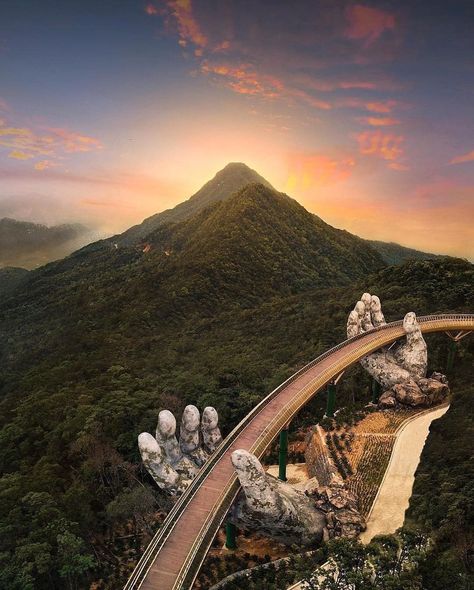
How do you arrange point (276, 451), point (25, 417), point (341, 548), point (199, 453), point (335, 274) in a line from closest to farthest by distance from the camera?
point (341, 548), point (199, 453), point (276, 451), point (25, 417), point (335, 274)

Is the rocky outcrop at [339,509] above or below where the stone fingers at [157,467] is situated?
below

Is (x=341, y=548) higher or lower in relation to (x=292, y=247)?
lower

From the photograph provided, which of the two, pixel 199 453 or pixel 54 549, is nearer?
pixel 54 549

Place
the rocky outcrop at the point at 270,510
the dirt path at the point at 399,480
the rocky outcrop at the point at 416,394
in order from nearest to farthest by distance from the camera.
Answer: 1. the rocky outcrop at the point at 270,510
2. the dirt path at the point at 399,480
3. the rocky outcrop at the point at 416,394

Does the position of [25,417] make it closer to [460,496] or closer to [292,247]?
[460,496]

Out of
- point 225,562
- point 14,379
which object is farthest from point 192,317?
point 225,562

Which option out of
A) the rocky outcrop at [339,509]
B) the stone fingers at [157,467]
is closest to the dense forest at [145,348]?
the stone fingers at [157,467]

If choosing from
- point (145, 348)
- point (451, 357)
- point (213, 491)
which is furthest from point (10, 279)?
point (213, 491)

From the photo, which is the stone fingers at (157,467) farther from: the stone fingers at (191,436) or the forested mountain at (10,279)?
the forested mountain at (10,279)
